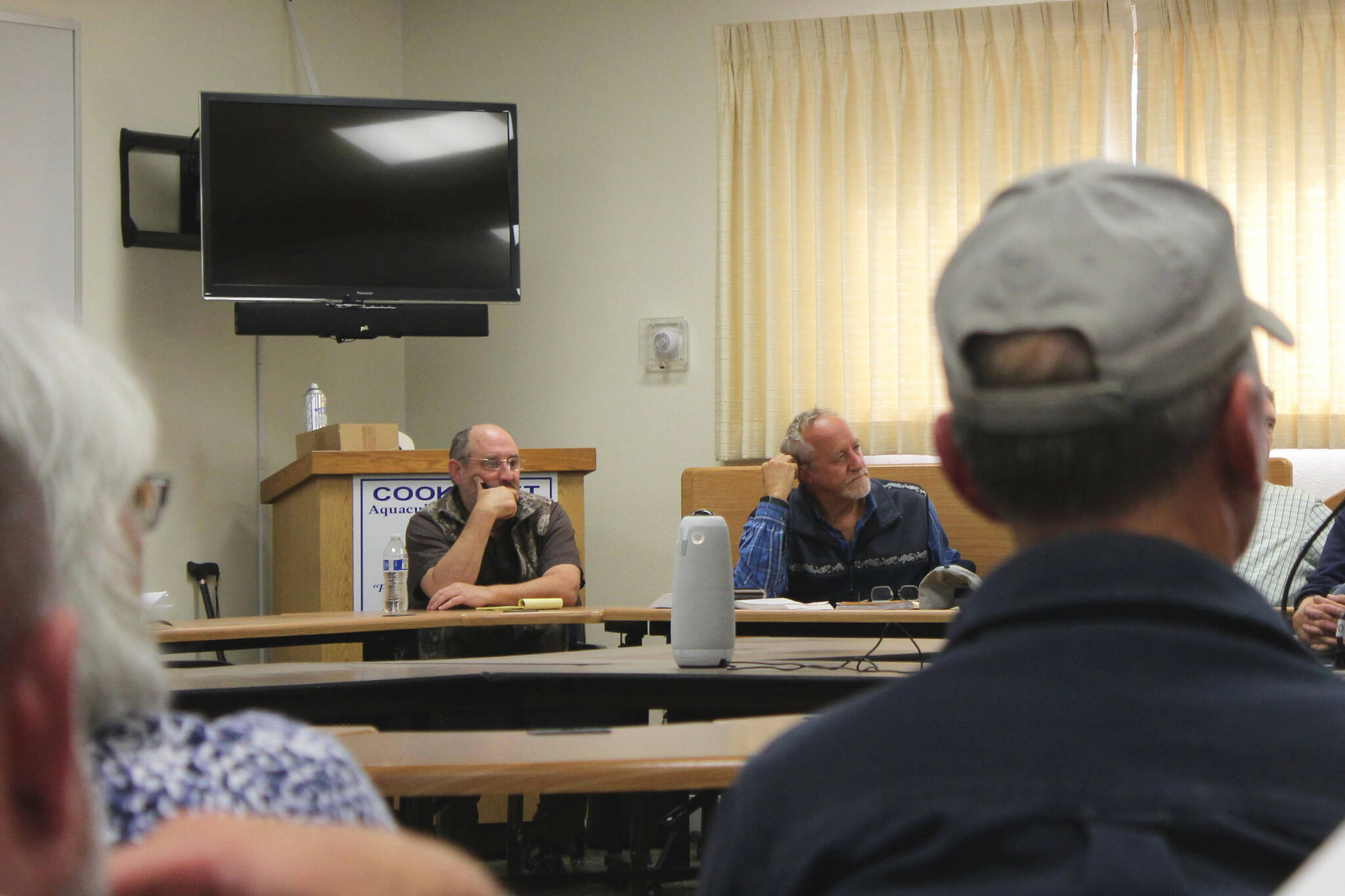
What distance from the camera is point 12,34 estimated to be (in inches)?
189

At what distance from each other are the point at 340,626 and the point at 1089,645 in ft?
9.87

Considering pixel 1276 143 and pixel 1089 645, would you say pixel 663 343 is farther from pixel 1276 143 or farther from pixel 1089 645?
pixel 1089 645

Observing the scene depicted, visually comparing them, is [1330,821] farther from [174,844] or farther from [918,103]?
[918,103]

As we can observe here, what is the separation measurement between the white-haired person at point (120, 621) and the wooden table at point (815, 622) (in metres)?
2.05

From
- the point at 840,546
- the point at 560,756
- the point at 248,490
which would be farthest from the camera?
the point at 248,490

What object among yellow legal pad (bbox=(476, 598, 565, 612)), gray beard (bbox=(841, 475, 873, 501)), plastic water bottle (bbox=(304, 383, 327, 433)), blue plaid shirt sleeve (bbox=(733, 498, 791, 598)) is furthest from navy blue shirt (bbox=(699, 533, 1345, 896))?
plastic water bottle (bbox=(304, 383, 327, 433))

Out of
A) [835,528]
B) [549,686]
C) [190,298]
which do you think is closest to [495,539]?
[835,528]

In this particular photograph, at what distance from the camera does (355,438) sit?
4.79 meters

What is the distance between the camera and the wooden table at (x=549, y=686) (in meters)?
2.07

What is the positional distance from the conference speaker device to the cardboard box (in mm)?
2782

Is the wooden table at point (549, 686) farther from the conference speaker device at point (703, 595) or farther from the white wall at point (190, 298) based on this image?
the white wall at point (190, 298)

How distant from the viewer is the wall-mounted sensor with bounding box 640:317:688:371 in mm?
5832

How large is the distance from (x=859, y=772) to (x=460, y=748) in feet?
2.78

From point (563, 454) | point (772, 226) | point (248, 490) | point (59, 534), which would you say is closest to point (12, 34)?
point (248, 490)
